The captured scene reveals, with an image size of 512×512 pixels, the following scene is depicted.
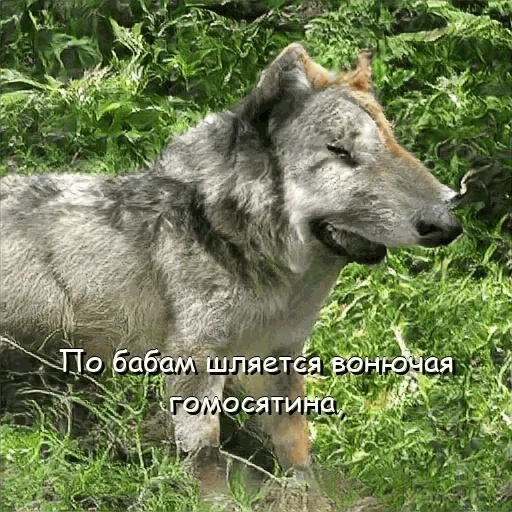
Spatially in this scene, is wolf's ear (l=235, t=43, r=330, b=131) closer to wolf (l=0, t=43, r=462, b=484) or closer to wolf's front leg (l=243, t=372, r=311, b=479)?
wolf (l=0, t=43, r=462, b=484)

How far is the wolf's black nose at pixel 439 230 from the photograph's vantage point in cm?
565

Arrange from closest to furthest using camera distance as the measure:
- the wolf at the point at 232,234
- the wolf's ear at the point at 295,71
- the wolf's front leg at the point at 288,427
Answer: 1. the wolf at the point at 232,234
2. the wolf's ear at the point at 295,71
3. the wolf's front leg at the point at 288,427

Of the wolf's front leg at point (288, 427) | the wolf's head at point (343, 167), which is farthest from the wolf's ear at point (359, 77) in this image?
the wolf's front leg at point (288, 427)

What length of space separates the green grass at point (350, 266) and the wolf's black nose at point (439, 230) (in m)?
1.10

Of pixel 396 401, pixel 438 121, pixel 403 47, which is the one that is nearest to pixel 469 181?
pixel 438 121

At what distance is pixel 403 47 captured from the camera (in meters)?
8.90

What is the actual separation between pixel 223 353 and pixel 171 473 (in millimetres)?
539

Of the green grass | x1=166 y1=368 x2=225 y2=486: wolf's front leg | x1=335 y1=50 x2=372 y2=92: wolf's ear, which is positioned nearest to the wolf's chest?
x1=166 y1=368 x2=225 y2=486: wolf's front leg

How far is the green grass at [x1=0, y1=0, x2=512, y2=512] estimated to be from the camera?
6246mm

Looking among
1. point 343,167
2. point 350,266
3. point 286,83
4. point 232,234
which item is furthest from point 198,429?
point 350,266

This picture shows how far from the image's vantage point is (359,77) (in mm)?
6066

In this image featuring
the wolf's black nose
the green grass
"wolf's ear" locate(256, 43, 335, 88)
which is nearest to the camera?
the wolf's black nose

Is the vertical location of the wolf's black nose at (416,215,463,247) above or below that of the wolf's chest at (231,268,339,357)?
above

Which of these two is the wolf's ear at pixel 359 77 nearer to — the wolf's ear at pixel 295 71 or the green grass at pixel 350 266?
the wolf's ear at pixel 295 71
